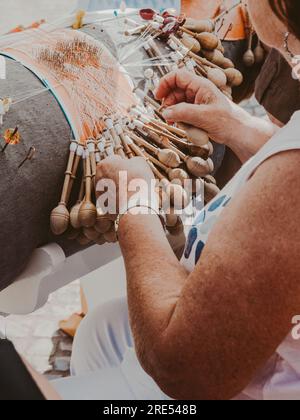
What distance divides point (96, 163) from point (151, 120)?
15 cm

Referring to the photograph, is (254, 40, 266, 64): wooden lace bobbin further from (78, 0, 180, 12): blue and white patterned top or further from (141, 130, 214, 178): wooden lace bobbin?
(141, 130, 214, 178): wooden lace bobbin

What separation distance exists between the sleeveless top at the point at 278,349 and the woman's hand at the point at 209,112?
0.24 metres

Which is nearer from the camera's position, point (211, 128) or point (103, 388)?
point (103, 388)

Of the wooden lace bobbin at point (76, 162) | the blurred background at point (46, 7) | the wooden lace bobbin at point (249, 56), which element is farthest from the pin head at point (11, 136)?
the wooden lace bobbin at point (249, 56)

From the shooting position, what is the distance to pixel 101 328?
3.07 ft

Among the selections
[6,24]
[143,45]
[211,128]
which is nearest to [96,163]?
[211,128]

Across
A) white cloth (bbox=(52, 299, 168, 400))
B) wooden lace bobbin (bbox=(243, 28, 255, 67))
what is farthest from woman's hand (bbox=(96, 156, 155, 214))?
wooden lace bobbin (bbox=(243, 28, 255, 67))

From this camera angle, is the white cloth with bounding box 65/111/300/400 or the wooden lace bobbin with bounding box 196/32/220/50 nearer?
the white cloth with bounding box 65/111/300/400

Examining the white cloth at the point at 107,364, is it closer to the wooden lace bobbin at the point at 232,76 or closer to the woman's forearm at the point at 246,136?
the woman's forearm at the point at 246,136

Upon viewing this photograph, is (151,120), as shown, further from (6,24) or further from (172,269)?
(6,24)

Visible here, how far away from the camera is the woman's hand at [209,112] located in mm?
857

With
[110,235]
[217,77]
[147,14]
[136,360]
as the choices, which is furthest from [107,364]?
[147,14]

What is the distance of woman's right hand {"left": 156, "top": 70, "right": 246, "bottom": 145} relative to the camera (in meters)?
0.85

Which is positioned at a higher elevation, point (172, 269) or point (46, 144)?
point (46, 144)
